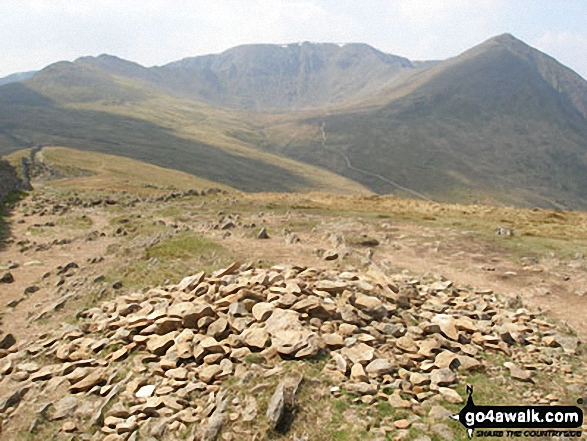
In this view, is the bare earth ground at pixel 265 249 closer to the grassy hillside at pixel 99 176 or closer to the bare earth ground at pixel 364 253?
the bare earth ground at pixel 364 253

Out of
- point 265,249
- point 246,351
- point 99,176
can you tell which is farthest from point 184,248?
point 99,176

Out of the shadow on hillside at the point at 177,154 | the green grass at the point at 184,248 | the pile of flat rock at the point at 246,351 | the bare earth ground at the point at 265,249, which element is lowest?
the shadow on hillside at the point at 177,154

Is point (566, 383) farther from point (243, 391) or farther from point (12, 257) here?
point (12, 257)

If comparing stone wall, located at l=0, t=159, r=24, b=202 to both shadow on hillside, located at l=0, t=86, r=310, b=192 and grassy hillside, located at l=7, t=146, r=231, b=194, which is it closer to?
grassy hillside, located at l=7, t=146, r=231, b=194

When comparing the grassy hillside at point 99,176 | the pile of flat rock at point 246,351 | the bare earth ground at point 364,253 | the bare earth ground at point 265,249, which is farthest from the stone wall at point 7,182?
the pile of flat rock at point 246,351

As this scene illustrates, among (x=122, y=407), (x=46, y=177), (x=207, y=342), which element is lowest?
(x=46, y=177)

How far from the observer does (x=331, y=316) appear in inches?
484

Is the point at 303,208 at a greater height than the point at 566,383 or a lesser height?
lesser

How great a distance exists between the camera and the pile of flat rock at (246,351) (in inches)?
378

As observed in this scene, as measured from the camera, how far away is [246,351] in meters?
10.9

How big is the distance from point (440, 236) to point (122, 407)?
23738mm

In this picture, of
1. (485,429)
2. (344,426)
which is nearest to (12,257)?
(344,426)

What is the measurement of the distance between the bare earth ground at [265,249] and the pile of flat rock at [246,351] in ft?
10.5

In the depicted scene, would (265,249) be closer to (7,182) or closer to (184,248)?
(184,248)
